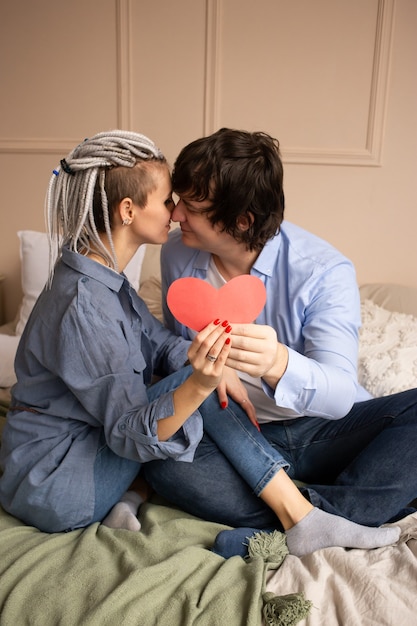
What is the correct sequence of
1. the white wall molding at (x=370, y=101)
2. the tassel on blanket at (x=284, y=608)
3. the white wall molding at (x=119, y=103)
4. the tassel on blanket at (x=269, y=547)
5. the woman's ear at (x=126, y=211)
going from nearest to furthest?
the tassel on blanket at (x=284, y=608) < the tassel on blanket at (x=269, y=547) < the woman's ear at (x=126, y=211) < the white wall molding at (x=370, y=101) < the white wall molding at (x=119, y=103)

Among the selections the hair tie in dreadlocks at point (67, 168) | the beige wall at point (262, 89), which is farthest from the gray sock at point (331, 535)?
the beige wall at point (262, 89)

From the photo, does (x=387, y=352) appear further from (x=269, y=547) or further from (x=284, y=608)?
(x=284, y=608)

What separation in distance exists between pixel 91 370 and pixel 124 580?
17.0 inches

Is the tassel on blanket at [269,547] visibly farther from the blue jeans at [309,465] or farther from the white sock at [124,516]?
the white sock at [124,516]

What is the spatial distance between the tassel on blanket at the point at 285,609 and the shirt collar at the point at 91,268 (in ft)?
2.44

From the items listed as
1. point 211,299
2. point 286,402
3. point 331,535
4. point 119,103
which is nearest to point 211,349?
point 211,299

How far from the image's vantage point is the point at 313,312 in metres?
1.54

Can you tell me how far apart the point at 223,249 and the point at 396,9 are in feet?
5.33

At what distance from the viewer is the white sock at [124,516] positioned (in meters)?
1.42

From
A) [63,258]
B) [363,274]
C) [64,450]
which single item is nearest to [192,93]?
[363,274]

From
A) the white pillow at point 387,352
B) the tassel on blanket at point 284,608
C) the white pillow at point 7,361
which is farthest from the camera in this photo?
the white pillow at point 7,361

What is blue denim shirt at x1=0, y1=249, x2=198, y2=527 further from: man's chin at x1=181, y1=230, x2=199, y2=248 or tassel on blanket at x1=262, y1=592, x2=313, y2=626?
tassel on blanket at x1=262, y1=592, x2=313, y2=626

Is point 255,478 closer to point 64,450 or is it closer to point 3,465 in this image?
point 64,450

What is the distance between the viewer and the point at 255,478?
1.40m
